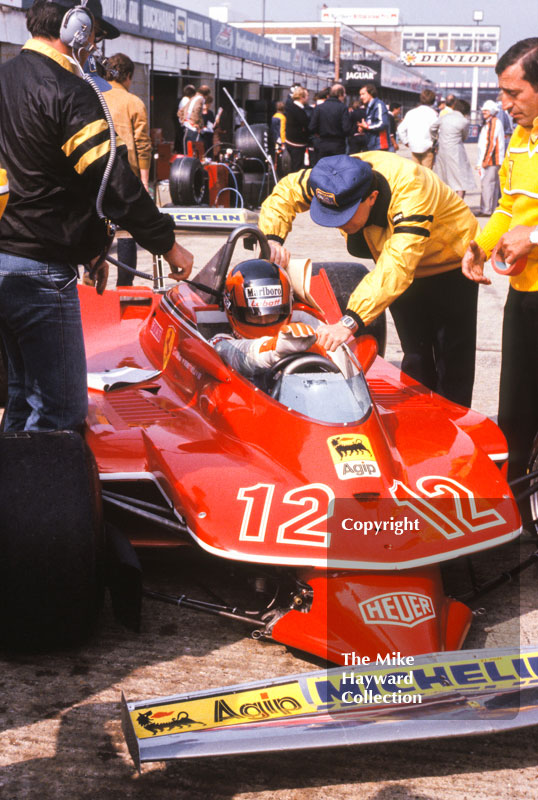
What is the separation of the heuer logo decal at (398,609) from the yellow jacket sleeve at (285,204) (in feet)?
7.79

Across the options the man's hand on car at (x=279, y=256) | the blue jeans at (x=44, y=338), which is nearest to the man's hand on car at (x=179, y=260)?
the blue jeans at (x=44, y=338)

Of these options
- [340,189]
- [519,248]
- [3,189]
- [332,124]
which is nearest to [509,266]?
[519,248]

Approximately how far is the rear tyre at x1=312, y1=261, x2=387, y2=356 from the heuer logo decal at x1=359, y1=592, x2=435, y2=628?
3.21m

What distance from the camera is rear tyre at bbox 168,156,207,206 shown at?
41.7 ft

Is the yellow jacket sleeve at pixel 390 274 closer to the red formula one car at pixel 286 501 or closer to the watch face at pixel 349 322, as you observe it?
the watch face at pixel 349 322

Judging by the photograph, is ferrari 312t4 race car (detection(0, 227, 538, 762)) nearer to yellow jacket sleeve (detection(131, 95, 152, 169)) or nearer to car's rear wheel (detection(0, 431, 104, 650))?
car's rear wheel (detection(0, 431, 104, 650))

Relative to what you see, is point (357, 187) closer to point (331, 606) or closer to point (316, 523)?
point (316, 523)

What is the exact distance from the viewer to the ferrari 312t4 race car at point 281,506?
301 cm

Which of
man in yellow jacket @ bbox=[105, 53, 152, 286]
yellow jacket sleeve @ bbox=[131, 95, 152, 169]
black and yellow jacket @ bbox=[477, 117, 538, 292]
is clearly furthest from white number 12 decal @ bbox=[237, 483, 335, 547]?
yellow jacket sleeve @ bbox=[131, 95, 152, 169]

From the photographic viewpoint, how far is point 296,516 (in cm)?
318

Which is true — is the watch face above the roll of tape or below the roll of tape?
Answer: below

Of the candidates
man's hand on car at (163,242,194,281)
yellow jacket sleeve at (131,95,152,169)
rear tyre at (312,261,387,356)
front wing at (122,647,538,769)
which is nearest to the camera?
front wing at (122,647,538,769)

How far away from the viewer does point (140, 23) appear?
61.2ft

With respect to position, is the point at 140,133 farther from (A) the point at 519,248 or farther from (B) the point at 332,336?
(A) the point at 519,248
